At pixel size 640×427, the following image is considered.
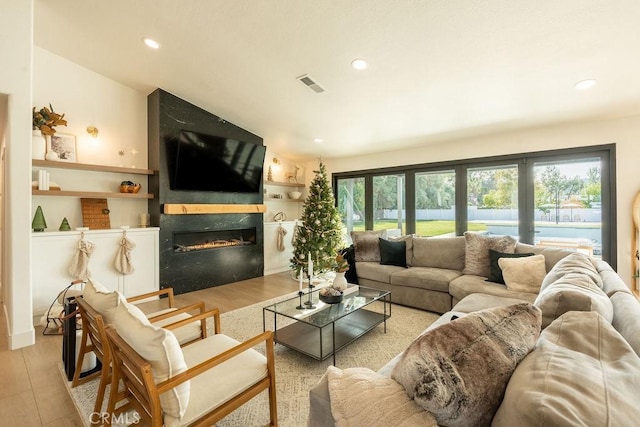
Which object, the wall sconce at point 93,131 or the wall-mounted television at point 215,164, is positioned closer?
the wall sconce at point 93,131

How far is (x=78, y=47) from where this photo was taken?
3559 mm

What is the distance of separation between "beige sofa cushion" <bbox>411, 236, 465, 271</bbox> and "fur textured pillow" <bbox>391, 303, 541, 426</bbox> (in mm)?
2980

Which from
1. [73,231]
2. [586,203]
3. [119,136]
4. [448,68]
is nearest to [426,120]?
[448,68]

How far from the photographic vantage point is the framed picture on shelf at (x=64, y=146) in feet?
12.3

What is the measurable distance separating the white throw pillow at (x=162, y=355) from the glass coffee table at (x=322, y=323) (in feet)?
3.86

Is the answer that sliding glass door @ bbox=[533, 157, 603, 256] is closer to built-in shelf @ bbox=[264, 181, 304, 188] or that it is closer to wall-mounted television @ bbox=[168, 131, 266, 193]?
built-in shelf @ bbox=[264, 181, 304, 188]

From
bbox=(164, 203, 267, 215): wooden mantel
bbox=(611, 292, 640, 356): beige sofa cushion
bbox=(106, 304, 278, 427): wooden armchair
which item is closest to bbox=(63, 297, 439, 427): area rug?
bbox=(106, 304, 278, 427): wooden armchair

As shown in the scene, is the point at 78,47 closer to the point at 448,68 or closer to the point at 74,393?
the point at 74,393

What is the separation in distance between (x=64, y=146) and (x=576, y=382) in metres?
5.22

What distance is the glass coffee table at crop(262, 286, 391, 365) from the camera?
2396mm

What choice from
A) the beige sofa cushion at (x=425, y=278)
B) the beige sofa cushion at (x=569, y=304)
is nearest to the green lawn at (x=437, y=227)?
the beige sofa cushion at (x=425, y=278)

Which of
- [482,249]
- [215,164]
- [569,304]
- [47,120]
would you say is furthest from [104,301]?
[482,249]

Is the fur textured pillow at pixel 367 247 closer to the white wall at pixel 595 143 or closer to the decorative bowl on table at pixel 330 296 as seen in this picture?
the decorative bowl on table at pixel 330 296

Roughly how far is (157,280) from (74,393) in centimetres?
233
